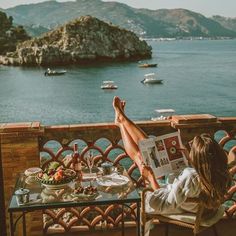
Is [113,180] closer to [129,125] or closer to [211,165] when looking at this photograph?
[129,125]

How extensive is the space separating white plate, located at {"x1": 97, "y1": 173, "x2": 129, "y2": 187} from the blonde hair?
0.87 meters

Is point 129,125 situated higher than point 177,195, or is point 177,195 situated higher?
point 129,125

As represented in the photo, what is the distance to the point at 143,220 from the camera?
3.88 m

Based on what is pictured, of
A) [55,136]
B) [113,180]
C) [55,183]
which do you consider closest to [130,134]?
[113,180]

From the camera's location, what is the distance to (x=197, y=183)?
3.52 m

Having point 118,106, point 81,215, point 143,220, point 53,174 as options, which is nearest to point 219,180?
point 143,220

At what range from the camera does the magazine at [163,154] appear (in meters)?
4.28

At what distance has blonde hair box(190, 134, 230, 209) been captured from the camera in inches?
129

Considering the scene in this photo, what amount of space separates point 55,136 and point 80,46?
13392cm

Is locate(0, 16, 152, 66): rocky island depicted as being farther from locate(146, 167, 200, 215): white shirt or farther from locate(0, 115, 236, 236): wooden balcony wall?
locate(146, 167, 200, 215): white shirt

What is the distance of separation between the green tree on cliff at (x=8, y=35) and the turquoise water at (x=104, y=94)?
130 ft

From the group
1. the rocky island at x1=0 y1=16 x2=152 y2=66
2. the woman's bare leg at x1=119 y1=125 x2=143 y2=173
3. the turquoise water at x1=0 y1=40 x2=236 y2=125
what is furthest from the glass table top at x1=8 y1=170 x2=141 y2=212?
the rocky island at x1=0 y1=16 x2=152 y2=66

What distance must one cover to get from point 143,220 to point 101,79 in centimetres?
8787

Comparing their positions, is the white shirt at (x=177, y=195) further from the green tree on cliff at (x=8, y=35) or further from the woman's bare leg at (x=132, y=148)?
the green tree on cliff at (x=8, y=35)
